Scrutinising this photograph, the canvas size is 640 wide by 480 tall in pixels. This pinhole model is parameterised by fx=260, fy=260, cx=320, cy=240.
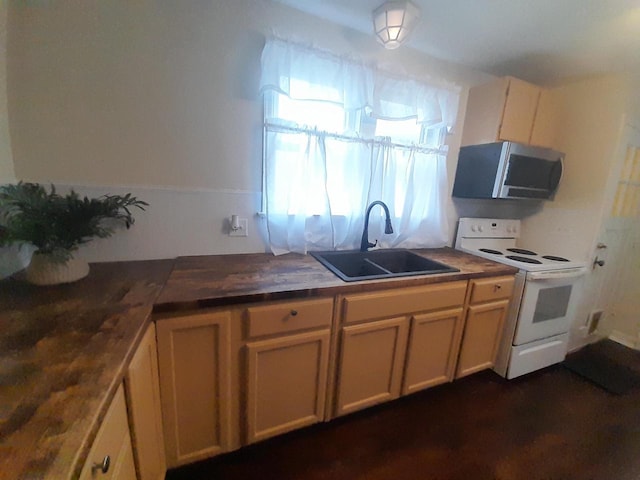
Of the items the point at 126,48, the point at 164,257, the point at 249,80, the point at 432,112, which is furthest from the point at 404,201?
the point at 126,48

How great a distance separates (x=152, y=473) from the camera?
0.97m

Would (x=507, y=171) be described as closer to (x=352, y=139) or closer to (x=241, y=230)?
(x=352, y=139)

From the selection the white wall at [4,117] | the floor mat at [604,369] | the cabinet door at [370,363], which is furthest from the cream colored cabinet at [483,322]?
the white wall at [4,117]

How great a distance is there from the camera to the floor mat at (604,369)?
2016 mm

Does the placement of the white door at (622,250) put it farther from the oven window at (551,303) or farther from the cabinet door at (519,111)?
the cabinet door at (519,111)

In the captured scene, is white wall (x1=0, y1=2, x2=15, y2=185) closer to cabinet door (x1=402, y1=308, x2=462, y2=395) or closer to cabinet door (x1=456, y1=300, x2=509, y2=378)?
cabinet door (x1=402, y1=308, x2=462, y2=395)

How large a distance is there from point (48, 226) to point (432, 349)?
2039 mm

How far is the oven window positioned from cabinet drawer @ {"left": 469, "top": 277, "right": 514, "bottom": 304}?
10.8 inches

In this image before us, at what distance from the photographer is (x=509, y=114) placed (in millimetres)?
1899

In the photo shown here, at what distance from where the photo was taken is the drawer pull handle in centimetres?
56

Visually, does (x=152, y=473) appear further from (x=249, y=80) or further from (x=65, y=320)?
(x=249, y=80)

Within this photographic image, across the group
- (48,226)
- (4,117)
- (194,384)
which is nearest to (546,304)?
(194,384)

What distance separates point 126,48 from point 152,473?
1843mm

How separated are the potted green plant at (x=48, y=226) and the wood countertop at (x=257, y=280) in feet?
1.32
